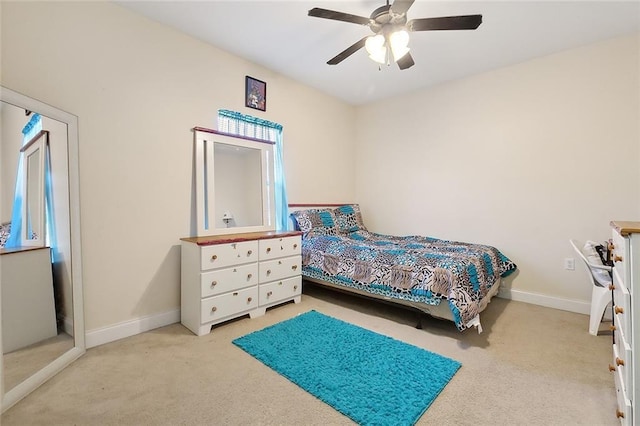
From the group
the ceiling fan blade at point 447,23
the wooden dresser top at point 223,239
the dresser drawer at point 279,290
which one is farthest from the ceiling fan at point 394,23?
the dresser drawer at point 279,290

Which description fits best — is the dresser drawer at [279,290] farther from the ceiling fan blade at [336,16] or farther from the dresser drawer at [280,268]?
the ceiling fan blade at [336,16]

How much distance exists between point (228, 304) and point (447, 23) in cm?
264

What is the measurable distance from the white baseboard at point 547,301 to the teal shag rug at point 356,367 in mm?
1791

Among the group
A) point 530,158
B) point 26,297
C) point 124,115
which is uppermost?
point 124,115

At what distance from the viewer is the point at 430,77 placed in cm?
336

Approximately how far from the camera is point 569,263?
2756mm

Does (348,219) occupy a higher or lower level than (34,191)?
lower

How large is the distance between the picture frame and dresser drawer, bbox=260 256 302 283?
5.65 feet

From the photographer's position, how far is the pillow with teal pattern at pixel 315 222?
333 cm

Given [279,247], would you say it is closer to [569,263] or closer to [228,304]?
[228,304]

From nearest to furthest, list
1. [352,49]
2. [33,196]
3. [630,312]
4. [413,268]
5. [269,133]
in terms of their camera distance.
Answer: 1. [630,312]
2. [33,196]
3. [352,49]
4. [413,268]
5. [269,133]

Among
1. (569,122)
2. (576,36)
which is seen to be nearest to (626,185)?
(569,122)

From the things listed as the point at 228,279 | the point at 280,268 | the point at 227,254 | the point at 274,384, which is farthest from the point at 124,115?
the point at 274,384

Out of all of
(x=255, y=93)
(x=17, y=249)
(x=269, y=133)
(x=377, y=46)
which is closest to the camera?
(x=17, y=249)
